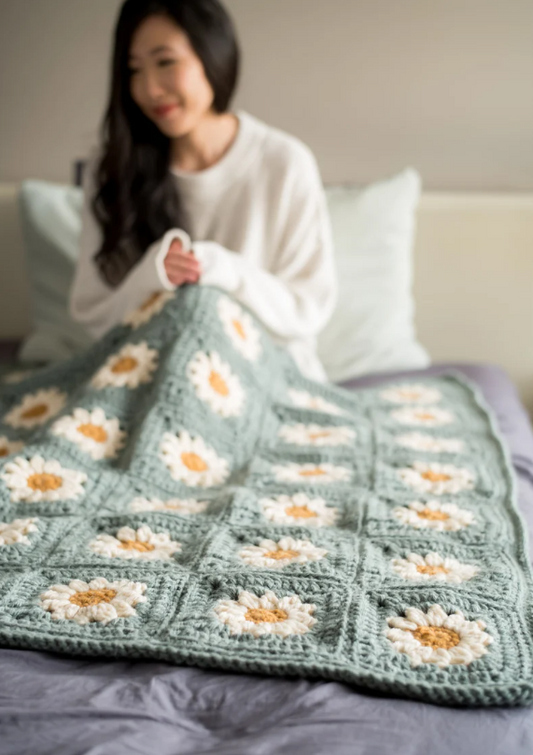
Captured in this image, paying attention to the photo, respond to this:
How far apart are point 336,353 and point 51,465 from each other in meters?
0.84

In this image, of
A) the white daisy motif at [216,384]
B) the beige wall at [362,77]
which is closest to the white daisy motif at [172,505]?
the white daisy motif at [216,384]

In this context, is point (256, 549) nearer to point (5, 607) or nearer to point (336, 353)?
point (5, 607)

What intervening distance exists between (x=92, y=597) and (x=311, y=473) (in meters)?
0.44

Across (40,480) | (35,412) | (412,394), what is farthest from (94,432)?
(412,394)

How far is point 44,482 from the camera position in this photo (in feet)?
3.73

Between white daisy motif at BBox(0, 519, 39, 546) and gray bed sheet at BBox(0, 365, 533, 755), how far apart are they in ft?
0.63

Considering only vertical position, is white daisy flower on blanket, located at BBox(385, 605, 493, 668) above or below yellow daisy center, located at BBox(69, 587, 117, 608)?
above

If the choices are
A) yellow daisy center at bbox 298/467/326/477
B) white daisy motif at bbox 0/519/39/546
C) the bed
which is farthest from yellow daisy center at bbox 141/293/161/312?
the bed

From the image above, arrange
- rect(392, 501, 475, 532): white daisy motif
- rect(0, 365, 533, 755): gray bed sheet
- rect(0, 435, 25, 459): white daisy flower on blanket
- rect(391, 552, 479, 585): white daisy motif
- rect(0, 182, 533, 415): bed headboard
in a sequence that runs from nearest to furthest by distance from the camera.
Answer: rect(0, 365, 533, 755): gray bed sheet
rect(391, 552, 479, 585): white daisy motif
rect(392, 501, 475, 532): white daisy motif
rect(0, 435, 25, 459): white daisy flower on blanket
rect(0, 182, 533, 415): bed headboard

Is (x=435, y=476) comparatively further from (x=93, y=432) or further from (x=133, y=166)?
(x=133, y=166)

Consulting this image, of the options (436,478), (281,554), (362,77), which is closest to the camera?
(281,554)

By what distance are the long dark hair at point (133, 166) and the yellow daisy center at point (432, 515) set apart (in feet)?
2.85

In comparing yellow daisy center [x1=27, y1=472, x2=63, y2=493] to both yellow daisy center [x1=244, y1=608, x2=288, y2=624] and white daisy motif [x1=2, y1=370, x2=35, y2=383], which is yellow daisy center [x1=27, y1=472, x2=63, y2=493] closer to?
yellow daisy center [x1=244, y1=608, x2=288, y2=624]

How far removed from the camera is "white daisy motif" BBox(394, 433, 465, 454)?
1.35 meters
